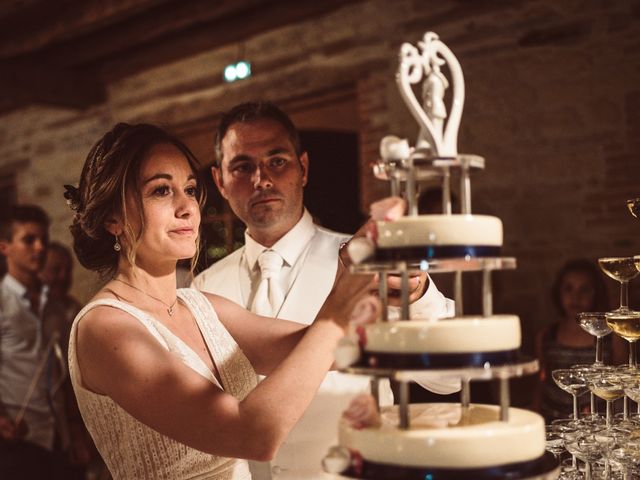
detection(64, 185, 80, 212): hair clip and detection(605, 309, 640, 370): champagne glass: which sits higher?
detection(64, 185, 80, 212): hair clip

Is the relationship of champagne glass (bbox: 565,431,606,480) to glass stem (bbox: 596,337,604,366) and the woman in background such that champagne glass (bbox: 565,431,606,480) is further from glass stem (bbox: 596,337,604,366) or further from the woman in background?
the woman in background

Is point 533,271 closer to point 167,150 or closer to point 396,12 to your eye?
point 396,12

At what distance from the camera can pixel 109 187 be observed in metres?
2.06

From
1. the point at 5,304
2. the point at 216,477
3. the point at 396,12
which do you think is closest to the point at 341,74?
the point at 396,12

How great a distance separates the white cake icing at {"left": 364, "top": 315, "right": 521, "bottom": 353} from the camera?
1306 millimetres

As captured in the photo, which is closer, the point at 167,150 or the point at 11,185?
the point at 167,150

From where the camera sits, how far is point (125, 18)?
20.2 ft

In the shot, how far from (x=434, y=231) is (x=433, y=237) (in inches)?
0.4

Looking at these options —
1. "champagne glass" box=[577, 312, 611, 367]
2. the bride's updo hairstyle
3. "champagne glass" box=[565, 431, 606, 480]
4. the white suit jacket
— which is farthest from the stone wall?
the bride's updo hairstyle

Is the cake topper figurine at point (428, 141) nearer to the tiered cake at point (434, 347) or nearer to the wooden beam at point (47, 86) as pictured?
the tiered cake at point (434, 347)

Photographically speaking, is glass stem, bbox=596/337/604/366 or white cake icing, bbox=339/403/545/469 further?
glass stem, bbox=596/337/604/366

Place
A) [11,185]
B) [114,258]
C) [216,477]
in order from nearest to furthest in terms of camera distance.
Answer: [216,477]
[114,258]
[11,185]

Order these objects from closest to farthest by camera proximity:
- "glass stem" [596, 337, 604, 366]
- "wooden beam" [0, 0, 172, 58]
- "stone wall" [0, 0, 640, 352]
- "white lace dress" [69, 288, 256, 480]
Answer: "white lace dress" [69, 288, 256, 480], "glass stem" [596, 337, 604, 366], "stone wall" [0, 0, 640, 352], "wooden beam" [0, 0, 172, 58]

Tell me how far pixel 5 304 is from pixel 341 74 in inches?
113
